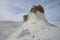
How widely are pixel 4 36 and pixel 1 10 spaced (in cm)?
35

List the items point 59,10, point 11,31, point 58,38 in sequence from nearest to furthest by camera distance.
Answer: point 58,38 → point 11,31 → point 59,10

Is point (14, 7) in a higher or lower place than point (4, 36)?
higher

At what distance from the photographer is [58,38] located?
840mm

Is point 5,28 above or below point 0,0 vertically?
below

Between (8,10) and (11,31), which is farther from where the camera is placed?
(8,10)

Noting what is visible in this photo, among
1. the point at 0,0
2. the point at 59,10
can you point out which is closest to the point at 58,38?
the point at 59,10

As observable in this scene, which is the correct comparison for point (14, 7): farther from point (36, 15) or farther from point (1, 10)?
point (36, 15)

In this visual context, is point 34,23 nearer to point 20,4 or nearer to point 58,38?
point 58,38

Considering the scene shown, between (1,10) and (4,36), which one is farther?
(1,10)

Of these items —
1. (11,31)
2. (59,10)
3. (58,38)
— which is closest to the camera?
(58,38)

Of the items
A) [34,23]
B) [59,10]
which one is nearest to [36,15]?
[34,23]

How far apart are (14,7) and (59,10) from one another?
1.14 ft

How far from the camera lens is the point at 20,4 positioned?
125 centimetres

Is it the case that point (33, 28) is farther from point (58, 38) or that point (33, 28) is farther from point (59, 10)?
point (59, 10)
